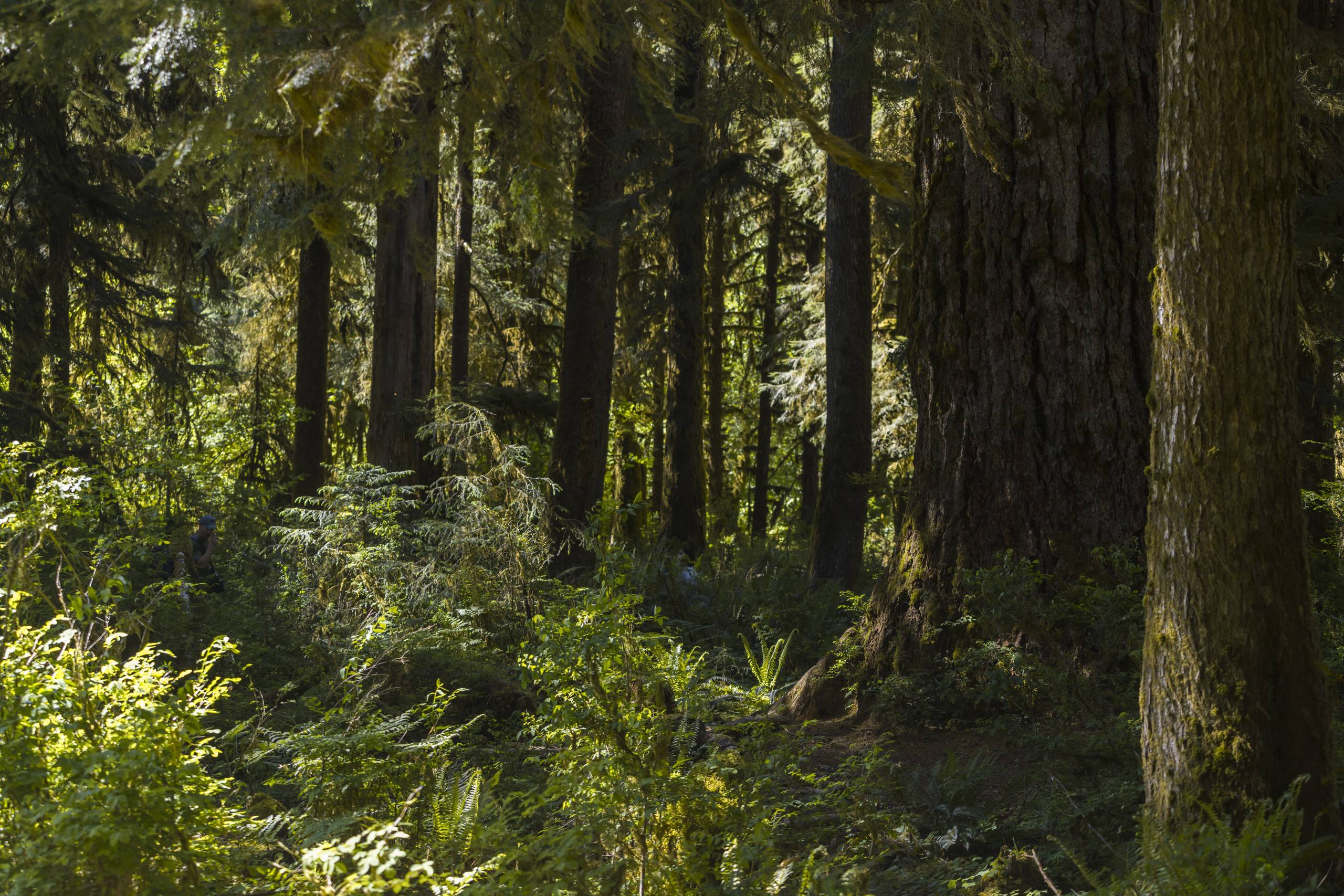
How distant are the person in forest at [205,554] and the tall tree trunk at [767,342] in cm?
1048

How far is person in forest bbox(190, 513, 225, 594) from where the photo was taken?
10.4 m

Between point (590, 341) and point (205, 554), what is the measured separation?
4.67 m

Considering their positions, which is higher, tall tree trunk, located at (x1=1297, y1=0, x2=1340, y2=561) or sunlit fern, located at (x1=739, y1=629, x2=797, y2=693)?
tall tree trunk, located at (x1=1297, y1=0, x2=1340, y2=561)

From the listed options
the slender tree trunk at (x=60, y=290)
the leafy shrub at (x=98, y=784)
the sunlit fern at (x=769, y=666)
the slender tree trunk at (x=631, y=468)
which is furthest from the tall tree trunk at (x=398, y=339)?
the slender tree trunk at (x=631, y=468)

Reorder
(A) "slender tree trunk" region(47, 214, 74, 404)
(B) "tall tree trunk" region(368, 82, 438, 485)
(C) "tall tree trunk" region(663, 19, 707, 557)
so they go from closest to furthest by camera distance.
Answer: (B) "tall tree trunk" region(368, 82, 438, 485), (A) "slender tree trunk" region(47, 214, 74, 404), (C) "tall tree trunk" region(663, 19, 707, 557)

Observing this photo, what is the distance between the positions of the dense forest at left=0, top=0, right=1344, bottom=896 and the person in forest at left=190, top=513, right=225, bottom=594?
9 centimetres

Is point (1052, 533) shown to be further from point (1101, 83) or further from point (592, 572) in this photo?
point (592, 572)

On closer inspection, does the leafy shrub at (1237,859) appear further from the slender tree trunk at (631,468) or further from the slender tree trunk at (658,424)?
the slender tree trunk at (631,468)

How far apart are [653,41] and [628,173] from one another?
1551 mm

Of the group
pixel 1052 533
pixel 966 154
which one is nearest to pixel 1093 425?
pixel 1052 533

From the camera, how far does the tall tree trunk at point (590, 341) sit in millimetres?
11430

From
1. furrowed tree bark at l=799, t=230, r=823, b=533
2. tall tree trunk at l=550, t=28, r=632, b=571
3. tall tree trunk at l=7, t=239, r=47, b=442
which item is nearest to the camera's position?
tall tree trunk at l=7, t=239, r=47, b=442

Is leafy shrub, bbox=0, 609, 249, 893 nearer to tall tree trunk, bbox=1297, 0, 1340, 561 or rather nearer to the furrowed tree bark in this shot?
tall tree trunk, bbox=1297, 0, 1340, 561

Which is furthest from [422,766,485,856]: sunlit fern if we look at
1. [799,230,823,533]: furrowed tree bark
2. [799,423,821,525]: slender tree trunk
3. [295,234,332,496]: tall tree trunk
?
[799,423,821,525]: slender tree trunk
